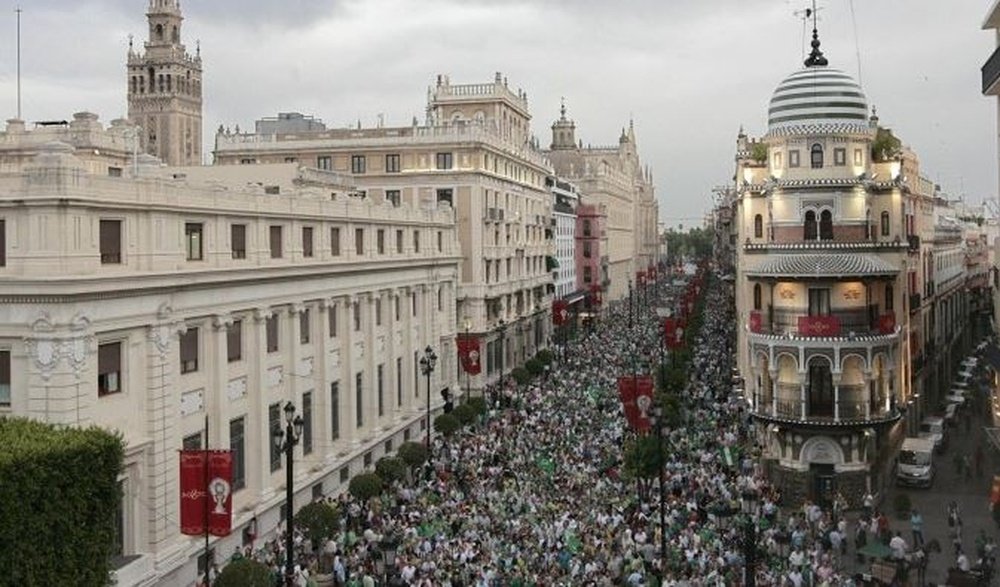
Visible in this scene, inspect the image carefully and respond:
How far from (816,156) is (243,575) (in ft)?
105

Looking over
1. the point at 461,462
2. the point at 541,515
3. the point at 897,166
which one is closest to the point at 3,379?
the point at 541,515

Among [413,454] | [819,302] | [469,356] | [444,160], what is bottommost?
[413,454]

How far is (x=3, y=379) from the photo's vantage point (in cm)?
2714

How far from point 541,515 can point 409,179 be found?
39.1 metres

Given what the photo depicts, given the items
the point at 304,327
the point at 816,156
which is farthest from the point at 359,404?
the point at 816,156

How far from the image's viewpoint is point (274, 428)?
38.6 metres

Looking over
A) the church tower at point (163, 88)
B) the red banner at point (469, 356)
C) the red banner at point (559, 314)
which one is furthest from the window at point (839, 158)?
the church tower at point (163, 88)

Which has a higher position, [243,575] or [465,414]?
[465,414]

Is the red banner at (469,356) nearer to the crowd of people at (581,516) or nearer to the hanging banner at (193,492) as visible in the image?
the crowd of people at (581,516)

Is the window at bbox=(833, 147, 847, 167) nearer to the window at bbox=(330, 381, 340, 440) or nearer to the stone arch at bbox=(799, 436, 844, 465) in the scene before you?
the stone arch at bbox=(799, 436, 844, 465)

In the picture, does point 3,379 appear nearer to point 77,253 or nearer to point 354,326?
point 77,253

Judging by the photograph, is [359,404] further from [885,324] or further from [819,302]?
[885,324]

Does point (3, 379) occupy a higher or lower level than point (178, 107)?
lower

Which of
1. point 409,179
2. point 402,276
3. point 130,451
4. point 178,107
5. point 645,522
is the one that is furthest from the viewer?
point 178,107
